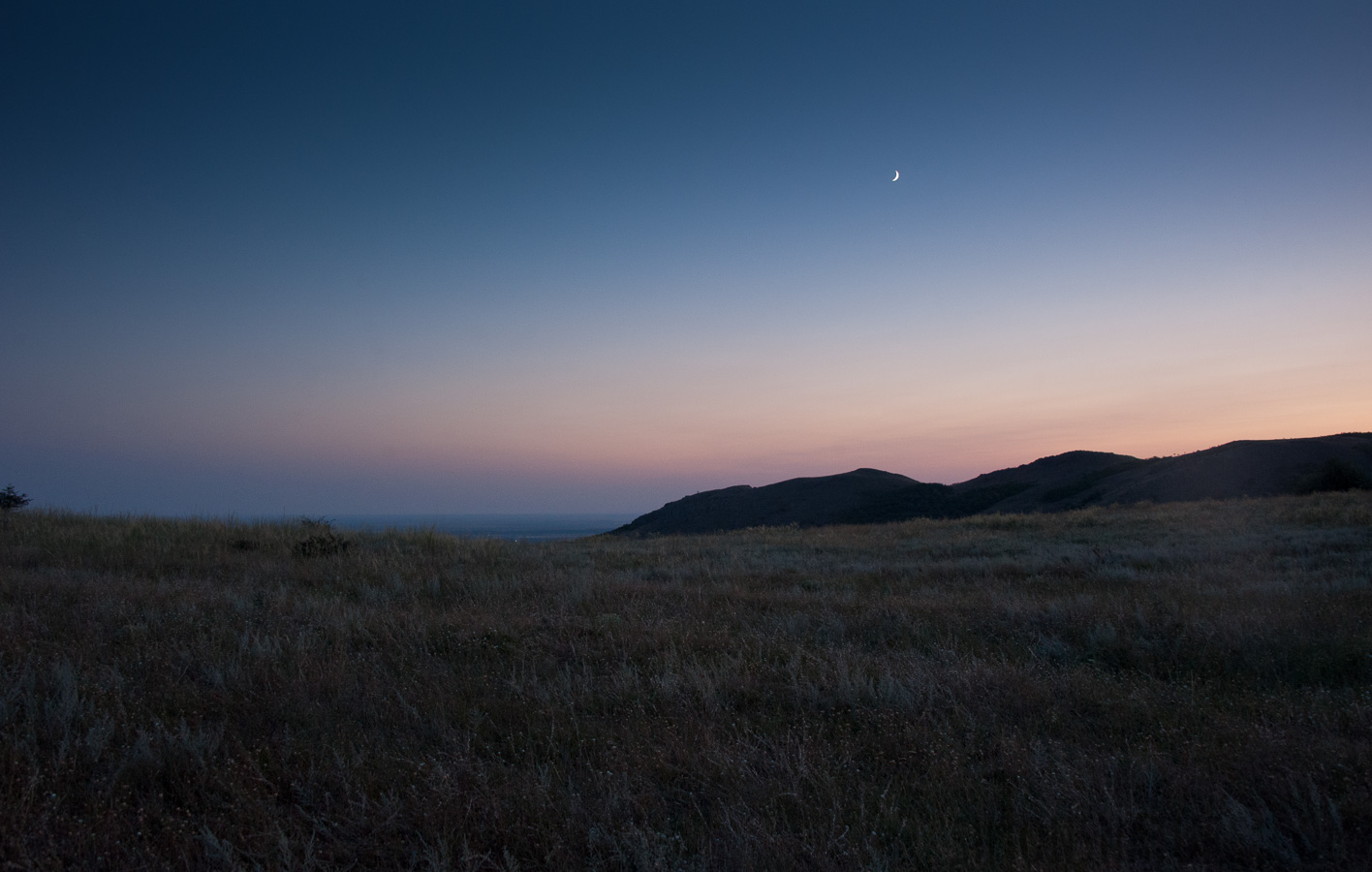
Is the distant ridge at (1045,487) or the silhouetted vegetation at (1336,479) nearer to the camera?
the silhouetted vegetation at (1336,479)

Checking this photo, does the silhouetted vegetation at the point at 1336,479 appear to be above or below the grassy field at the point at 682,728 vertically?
above

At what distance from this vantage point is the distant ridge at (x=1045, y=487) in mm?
39750

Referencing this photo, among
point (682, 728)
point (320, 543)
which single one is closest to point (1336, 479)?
point (682, 728)

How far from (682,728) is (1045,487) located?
57626 millimetres

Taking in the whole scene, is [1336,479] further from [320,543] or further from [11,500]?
[11,500]

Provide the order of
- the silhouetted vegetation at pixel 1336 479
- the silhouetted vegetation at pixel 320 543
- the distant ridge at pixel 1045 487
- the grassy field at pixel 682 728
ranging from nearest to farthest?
the grassy field at pixel 682 728, the silhouetted vegetation at pixel 320 543, the silhouetted vegetation at pixel 1336 479, the distant ridge at pixel 1045 487

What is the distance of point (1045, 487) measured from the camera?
54.4 m

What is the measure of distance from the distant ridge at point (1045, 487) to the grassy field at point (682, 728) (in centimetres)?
3650

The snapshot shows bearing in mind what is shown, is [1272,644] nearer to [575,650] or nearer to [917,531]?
[575,650]

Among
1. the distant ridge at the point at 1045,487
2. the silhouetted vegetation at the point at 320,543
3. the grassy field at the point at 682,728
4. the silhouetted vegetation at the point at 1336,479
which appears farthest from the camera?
the distant ridge at the point at 1045,487

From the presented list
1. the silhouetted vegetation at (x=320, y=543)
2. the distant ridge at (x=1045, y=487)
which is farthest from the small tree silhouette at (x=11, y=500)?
the distant ridge at (x=1045, y=487)

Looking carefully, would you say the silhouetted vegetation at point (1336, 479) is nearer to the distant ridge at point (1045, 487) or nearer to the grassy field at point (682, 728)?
the distant ridge at point (1045, 487)

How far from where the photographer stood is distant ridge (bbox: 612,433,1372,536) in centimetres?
3975

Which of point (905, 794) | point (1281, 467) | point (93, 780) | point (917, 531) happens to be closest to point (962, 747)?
point (905, 794)
